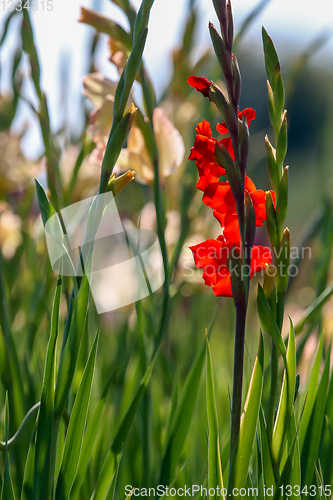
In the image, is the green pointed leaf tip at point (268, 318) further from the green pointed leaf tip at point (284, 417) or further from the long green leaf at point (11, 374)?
the long green leaf at point (11, 374)

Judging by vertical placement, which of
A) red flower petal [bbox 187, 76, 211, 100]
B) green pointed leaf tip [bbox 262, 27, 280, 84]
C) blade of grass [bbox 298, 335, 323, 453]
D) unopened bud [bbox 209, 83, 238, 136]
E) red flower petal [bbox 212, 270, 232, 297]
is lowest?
blade of grass [bbox 298, 335, 323, 453]

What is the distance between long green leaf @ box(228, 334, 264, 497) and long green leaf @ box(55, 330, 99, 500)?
0.06 m

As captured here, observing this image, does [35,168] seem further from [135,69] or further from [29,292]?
[135,69]

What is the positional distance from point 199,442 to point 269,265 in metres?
0.27

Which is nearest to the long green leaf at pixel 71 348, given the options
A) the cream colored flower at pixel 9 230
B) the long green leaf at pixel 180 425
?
the long green leaf at pixel 180 425

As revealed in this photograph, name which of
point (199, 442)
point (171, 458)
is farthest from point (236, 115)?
point (199, 442)

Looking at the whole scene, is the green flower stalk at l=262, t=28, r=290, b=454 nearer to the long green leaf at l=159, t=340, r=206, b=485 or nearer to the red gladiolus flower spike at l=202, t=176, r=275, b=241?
the red gladiolus flower spike at l=202, t=176, r=275, b=241

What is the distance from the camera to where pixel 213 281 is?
15 centimetres

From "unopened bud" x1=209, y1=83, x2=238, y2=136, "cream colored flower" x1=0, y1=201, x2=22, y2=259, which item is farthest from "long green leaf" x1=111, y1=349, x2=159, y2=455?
"cream colored flower" x1=0, y1=201, x2=22, y2=259

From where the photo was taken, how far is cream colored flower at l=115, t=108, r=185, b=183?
1.05 ft

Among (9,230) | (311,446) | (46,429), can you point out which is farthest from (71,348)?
(9,230)

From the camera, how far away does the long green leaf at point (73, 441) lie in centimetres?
16

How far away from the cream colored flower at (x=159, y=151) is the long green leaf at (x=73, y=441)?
0.18 metres

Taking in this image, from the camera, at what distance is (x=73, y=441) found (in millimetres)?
163
